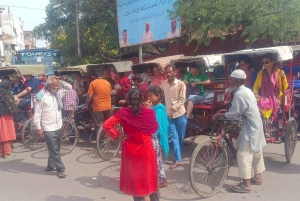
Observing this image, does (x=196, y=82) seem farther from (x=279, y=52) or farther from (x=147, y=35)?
(x=147, y=35)

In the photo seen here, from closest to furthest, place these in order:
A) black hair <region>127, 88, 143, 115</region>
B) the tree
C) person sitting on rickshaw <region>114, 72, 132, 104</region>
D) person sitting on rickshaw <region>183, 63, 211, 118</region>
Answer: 1. black hair <region>127, 88, 143, 115</region>
2. person sitting on rickshaw <region>183, 63, 211, 118</region>
3. person sitting on rickshaw <region>114, 72, 132, 104</region>
4. the tree

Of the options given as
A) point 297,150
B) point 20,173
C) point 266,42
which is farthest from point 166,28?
point 20,173

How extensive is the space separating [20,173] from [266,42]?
877 cm

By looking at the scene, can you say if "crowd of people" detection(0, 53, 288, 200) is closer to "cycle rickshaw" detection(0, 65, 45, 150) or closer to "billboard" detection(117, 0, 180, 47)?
"cycle rickshaw" detection(0, 65, 45, 150)

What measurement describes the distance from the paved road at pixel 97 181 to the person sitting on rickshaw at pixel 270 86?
101 cm

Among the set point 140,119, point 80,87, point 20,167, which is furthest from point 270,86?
point 80,87

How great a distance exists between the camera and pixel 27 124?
703cm

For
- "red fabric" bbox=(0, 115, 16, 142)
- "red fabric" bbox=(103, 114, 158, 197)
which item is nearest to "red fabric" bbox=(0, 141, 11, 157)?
"red fabric" bbox=(0, 115, 16, 142)

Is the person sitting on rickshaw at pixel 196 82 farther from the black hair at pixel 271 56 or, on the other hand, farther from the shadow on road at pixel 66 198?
the shadow on road at pixel 66 198

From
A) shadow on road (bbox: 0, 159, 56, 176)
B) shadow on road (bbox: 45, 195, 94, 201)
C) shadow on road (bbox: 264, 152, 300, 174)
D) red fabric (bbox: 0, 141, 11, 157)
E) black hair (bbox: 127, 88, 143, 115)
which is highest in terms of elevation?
black hair (bbox: 127, 88, 143, 115)

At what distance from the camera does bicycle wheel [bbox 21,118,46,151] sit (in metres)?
6.91

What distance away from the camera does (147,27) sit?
13.6 meters

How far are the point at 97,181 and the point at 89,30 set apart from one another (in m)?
12.5

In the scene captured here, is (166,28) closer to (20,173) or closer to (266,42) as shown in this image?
(266,42)
